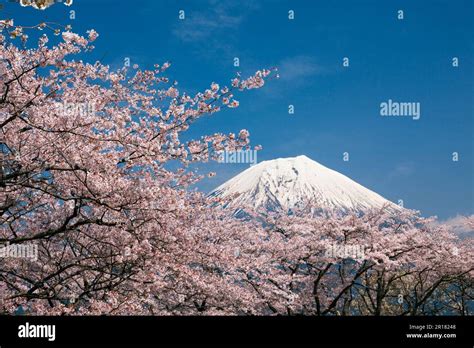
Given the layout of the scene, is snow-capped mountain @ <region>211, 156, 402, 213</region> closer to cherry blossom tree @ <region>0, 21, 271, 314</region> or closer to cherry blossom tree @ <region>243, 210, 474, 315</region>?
cherry blossom tree @ <region>243, 210, 474, 315</region>

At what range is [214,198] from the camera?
8625 millimetres

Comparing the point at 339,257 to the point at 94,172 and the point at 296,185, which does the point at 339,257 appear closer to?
the point at 94,172

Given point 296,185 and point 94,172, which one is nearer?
point 94,172

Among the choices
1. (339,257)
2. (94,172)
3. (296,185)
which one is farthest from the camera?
(296,185)

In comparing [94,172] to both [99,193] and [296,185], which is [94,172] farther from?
[296,185]

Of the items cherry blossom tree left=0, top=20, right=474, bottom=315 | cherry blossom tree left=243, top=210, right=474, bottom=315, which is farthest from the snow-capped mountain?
cherry blossom tree left=0, top=20, right=474, bottom=315

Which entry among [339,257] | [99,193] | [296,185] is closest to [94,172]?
[99,193]

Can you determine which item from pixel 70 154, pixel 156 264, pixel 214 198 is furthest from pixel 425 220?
pixel 70 154

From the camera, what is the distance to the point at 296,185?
6519 cm

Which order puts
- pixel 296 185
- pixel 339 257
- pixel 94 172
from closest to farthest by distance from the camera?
pixel 94 172 < pixel 339 257 < pixel 296 185

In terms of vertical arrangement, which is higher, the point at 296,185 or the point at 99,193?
the point at 296,185

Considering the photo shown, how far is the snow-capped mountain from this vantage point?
175 ft
